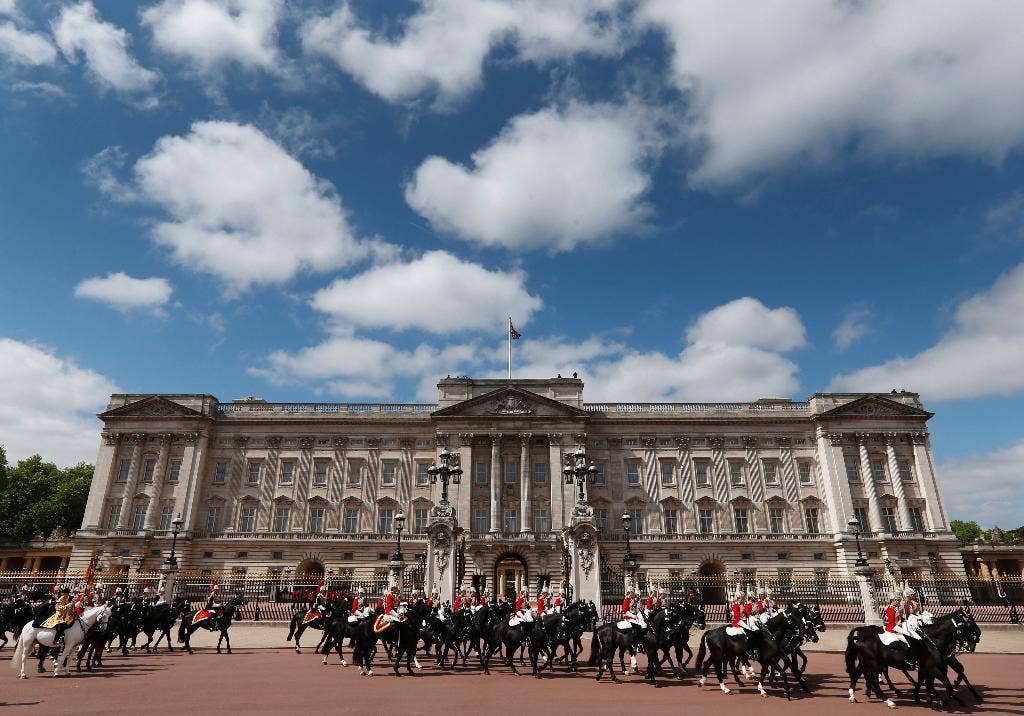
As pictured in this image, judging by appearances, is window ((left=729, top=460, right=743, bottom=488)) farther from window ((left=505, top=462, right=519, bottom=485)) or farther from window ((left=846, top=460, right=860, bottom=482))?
window ((left=505, top=462, right=519, bottom=485))

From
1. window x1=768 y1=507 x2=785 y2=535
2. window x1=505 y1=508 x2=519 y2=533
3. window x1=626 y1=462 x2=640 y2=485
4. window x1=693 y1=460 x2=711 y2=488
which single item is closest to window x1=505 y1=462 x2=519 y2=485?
window x1=505 y1=508 x2=519 y2=533

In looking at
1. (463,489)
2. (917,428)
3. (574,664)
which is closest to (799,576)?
(917,428)

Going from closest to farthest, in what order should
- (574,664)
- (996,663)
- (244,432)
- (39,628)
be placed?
(39,628) → (574,664) → (996,663) → (244,432)

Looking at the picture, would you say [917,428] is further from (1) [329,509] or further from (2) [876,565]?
(1) [329,509]

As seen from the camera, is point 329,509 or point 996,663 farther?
point 329,509

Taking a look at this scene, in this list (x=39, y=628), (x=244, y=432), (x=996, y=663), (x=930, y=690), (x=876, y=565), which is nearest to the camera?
(x=930, y=690)

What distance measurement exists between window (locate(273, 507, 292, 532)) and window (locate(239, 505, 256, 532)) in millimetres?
1762

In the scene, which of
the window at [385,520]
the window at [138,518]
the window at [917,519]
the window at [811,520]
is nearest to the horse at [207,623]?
the window at [385,520]

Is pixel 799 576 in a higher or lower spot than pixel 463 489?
lower

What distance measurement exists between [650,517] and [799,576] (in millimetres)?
11964

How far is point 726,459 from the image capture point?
51.6 metres

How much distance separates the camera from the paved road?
12.3m

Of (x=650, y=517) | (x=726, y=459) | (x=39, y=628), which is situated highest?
(x=726, y=459)

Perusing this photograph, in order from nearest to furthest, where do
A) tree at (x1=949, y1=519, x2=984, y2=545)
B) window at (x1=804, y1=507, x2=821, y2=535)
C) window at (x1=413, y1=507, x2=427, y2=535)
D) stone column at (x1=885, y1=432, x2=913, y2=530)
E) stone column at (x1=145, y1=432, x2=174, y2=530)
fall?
stone column at (x1=885, y1=432, x2=913, y2=530), stone column at (x1=145, y1=432, x2=174, y2=530), window at (x1=804, y1=507, x2=821, y2=535), window at (x1=413, y1=507, x2=427, y2=535), tree at (x1=949, y1=519, x2=984, y2=545)
